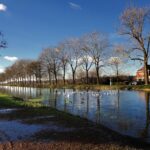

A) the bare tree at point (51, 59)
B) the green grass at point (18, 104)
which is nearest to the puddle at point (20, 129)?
the green grass at point (18, 104)

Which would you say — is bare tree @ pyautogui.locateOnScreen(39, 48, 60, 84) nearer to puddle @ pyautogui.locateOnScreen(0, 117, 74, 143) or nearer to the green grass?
the green grass

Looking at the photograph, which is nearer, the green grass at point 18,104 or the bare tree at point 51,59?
the green grass at point 18,104

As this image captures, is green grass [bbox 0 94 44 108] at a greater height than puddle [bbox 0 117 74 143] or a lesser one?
greater

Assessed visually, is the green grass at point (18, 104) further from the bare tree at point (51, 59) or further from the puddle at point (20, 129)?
the bare tree at point (51, 59)

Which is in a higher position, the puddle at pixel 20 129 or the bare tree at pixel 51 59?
the bare tree at pixel 51 59

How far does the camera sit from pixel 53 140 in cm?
1104

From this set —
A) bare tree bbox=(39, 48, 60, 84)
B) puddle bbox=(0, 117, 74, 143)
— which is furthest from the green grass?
bare tree bbox=(39, 48, 60, 84)

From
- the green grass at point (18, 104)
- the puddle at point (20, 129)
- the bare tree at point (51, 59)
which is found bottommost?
the puddle at point (20, 129)

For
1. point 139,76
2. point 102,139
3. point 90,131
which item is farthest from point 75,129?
point 139,76

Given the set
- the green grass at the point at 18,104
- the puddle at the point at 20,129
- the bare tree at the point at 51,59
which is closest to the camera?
the puddle at the point at 20,129

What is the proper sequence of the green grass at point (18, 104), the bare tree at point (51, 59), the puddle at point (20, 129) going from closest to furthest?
the puddle at point (20, 129), the green grass at point (18, 104), the bare tree at point (51, 59)

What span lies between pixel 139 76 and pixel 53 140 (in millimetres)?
108315

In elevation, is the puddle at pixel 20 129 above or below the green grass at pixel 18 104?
below

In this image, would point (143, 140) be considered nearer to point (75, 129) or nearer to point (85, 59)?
point (75, 129)
